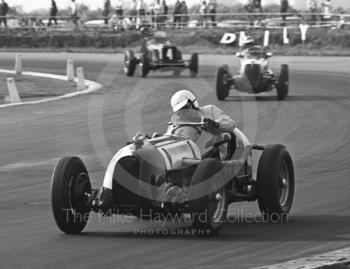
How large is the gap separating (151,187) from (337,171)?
15.7ft

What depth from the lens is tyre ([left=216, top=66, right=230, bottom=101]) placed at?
74.4ft

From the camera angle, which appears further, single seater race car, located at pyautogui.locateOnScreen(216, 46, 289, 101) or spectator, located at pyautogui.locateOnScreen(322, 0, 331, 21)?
spectator, located at pyautogui.locateOnScreen(322, 0, 331, 21)

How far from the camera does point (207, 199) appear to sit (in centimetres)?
846

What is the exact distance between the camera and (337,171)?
42.2 ft

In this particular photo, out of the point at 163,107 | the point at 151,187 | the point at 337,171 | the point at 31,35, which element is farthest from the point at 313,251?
the point at 31,35

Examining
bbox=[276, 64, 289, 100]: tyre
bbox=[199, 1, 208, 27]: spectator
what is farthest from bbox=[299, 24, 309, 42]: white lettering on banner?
bbox=[276, 64, 289, 100]: tyre

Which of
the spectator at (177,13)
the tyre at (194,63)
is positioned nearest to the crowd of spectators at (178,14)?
the spectator at (177,13)

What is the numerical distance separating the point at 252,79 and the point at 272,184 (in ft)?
45.3

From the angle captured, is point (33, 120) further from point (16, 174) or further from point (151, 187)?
point (151, 187)

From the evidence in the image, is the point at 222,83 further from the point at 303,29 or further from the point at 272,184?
the point at 303,29

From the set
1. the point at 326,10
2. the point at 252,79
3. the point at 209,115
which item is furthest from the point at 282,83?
the point at 326,10

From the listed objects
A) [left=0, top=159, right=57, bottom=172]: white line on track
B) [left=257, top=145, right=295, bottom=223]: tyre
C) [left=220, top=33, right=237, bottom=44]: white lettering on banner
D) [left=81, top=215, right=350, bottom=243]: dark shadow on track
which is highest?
[left=257, top=145, right=295, bottom=223]: tyre

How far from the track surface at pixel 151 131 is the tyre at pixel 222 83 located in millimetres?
274

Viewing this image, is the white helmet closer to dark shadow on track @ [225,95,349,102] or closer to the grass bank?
dark shadow on track @ [225,95,349,102]
